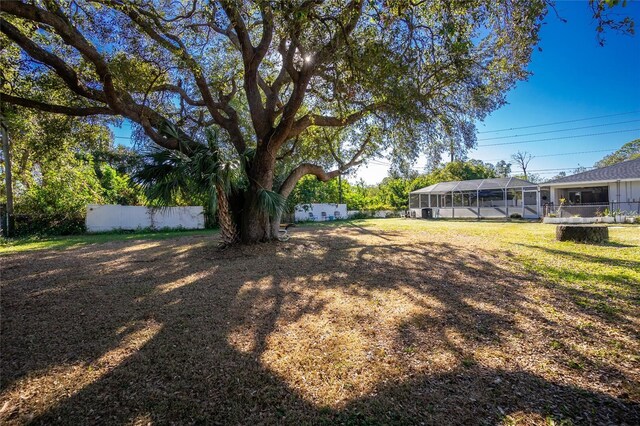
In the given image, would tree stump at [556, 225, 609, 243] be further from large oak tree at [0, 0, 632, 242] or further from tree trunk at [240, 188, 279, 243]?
tree trunk at [240, 188, 279, 243]

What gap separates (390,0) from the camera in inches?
175

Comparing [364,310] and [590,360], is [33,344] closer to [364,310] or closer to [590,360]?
[364,310]

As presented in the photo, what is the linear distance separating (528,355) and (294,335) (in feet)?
6.82

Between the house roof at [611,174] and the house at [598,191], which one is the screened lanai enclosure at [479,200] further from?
the house roof at [611,174]

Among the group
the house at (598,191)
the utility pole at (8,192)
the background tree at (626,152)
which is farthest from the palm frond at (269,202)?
the background tree at (626,152)

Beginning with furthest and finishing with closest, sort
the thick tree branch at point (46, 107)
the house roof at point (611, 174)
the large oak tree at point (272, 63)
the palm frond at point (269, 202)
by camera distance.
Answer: the house roof at point (611, 174)
the palm frond at point (269, 202)
the thick tree branch at point (46, 107)
the large oak tree at point (272, 63)

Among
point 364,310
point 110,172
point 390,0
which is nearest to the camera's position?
point 364,310

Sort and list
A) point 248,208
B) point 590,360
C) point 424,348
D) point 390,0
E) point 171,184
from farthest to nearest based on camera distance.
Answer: point 248,208 < point 171,184 < point 390,0 < point 424,348 < point 590,360

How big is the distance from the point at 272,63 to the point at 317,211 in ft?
46.1

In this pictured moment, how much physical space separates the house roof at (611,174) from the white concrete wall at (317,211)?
1579 centimetres

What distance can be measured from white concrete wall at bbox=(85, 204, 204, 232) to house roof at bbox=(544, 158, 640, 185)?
81.6 ft

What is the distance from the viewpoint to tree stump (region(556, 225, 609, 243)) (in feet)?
26.7

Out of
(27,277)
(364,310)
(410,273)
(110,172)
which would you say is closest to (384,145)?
(410,273)

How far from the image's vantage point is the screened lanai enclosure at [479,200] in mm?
22438
